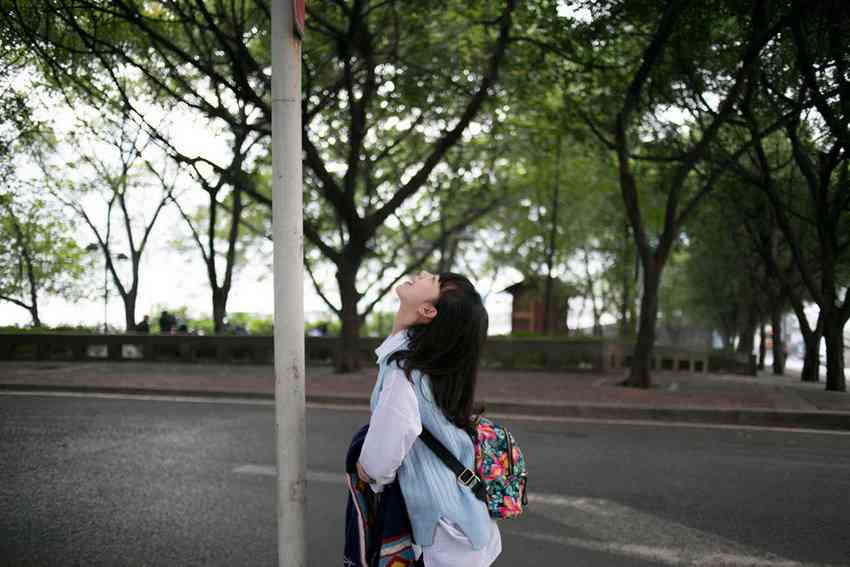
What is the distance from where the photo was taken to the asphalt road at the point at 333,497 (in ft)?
13.7

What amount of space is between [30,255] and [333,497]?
107 inches

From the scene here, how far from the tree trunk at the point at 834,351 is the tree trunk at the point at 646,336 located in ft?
9.95

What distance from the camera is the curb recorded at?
8.90 meters

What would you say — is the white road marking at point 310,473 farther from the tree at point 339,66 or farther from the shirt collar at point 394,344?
the tree at point 339,66

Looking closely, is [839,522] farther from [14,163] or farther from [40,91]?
[40,91]

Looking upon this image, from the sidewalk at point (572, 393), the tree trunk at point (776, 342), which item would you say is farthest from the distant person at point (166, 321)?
the tree trunk at point (776, 342)

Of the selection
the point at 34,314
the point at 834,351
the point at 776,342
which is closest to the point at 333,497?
the point at 34,314

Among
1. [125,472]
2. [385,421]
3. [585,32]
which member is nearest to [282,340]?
[385,421]

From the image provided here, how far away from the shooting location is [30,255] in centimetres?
425

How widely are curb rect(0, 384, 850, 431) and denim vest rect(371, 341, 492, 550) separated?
7.54 metres

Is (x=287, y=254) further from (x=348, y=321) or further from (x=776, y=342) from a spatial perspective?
(x=776, y=342)

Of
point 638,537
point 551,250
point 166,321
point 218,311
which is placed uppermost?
point 551,250

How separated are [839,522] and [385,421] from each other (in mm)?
4480

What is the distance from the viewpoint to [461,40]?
14156 millimetres
